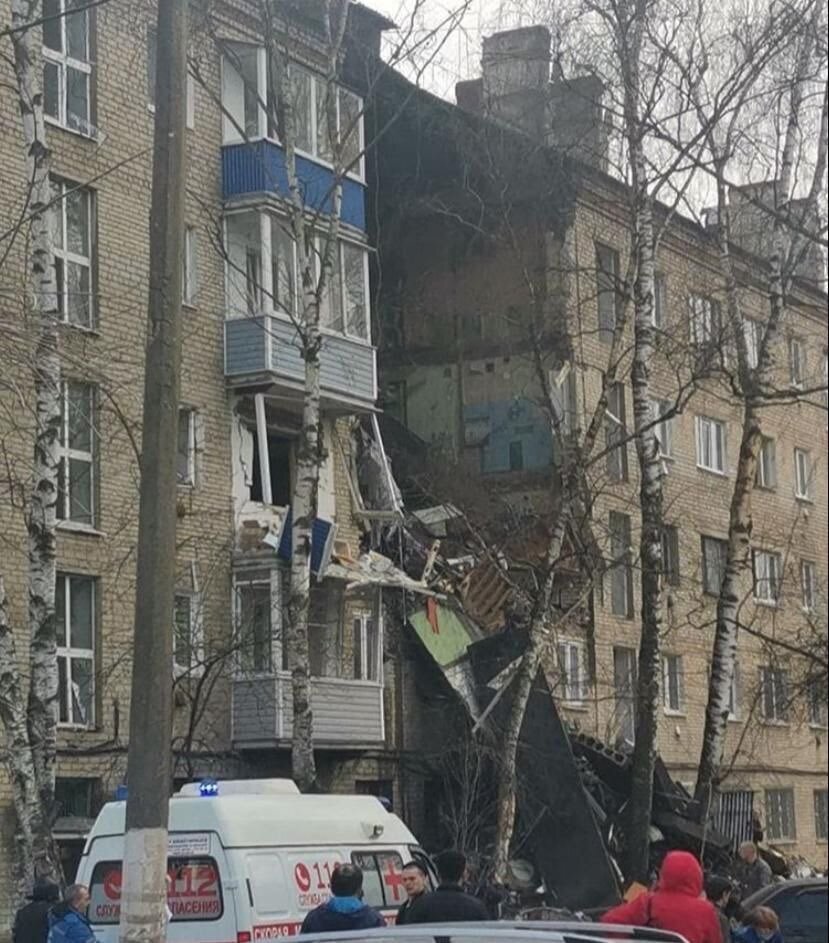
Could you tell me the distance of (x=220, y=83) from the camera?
28969 millimetres

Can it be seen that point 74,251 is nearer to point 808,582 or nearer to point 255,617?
point 255,617

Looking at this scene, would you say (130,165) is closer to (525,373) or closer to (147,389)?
(525,373)

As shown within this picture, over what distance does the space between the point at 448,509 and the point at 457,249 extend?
6.96 metres

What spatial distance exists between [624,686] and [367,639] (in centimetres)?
803

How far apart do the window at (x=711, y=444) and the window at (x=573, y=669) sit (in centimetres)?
768

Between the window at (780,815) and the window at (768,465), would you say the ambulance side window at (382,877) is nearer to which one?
the window at (780,815)

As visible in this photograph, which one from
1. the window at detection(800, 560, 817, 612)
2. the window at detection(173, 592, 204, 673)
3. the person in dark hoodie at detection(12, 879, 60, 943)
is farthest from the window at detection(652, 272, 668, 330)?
the person in dark hoodie at detection(12, 879, 60, 943)

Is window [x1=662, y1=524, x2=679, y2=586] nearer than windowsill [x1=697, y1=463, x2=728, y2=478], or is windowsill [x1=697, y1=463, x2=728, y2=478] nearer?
window [x1=662, y1=524, x2=679, y2=586]

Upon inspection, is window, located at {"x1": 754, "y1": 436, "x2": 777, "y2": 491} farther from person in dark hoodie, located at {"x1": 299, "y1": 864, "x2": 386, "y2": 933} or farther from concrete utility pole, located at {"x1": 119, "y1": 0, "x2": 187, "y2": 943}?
concrete utility pole, located at {"x1": 119, "y1": 0, "x2": 187, "y2": 943}

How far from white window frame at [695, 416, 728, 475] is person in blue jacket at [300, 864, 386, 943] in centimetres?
3178

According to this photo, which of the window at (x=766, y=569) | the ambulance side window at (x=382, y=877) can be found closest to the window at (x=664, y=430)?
the window at (x=766, y=569)

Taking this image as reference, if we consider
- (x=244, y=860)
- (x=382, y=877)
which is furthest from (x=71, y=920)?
(x=382, y=877)

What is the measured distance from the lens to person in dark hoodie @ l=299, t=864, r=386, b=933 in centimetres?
1045

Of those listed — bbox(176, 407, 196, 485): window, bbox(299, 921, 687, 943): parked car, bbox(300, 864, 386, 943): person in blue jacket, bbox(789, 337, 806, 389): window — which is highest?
bbox(789, 337, 806, 389): window
